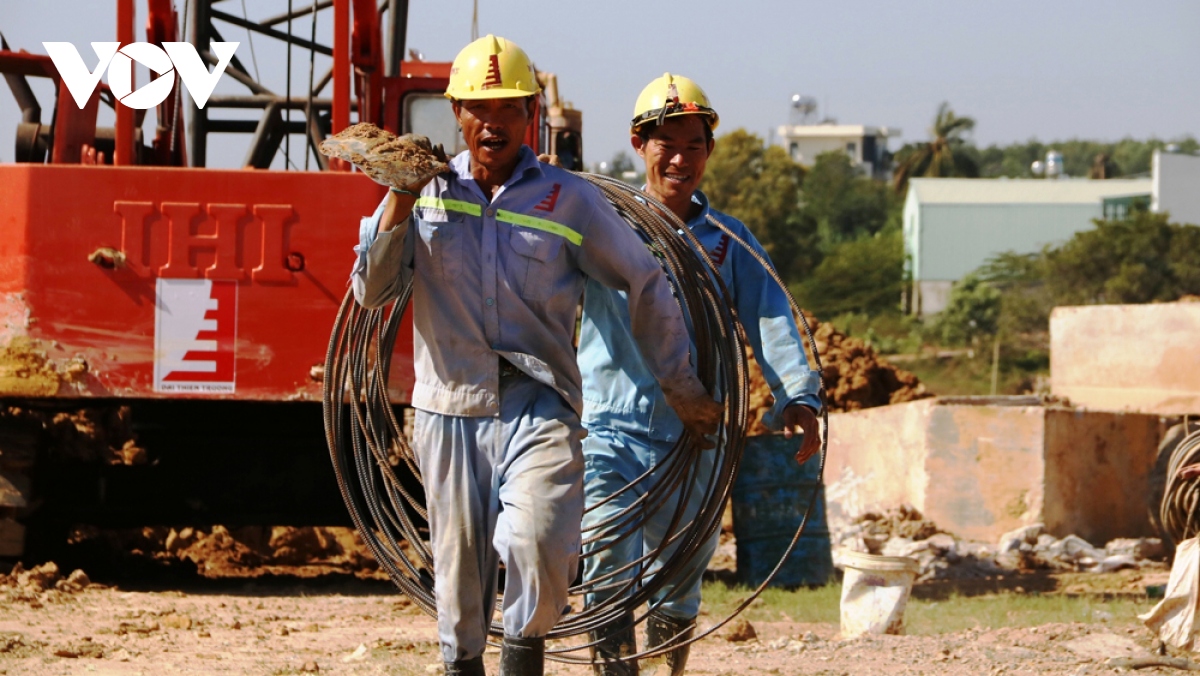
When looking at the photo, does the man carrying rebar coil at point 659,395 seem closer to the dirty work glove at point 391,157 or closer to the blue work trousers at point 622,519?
the blue work trousers at point 622,519

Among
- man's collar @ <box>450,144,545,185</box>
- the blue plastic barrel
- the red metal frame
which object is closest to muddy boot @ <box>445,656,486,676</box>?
man's collar @ <box>450,144,545,185</box>

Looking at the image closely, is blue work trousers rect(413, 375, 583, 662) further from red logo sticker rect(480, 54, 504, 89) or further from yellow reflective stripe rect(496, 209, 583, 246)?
red logo sticker rect(480, 54, 504, 89)

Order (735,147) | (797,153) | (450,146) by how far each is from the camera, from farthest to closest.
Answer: (797,153) < (735,147) < (450,146)

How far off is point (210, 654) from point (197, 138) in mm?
3870

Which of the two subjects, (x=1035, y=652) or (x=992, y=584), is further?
(x=992, y=584)

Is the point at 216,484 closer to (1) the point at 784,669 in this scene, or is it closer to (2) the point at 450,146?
(2) the point at 450,146

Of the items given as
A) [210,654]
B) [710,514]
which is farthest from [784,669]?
[210,654]

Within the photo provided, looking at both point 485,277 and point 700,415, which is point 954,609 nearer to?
point 700,415

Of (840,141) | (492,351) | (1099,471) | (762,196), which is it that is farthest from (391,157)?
(840,141)

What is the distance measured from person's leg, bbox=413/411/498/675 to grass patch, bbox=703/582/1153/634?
3.82 m

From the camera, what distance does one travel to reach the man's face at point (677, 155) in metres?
4.82

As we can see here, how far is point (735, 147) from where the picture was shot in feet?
176

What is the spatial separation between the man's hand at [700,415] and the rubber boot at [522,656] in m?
0.79

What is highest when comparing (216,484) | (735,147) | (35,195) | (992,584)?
(735,147)
